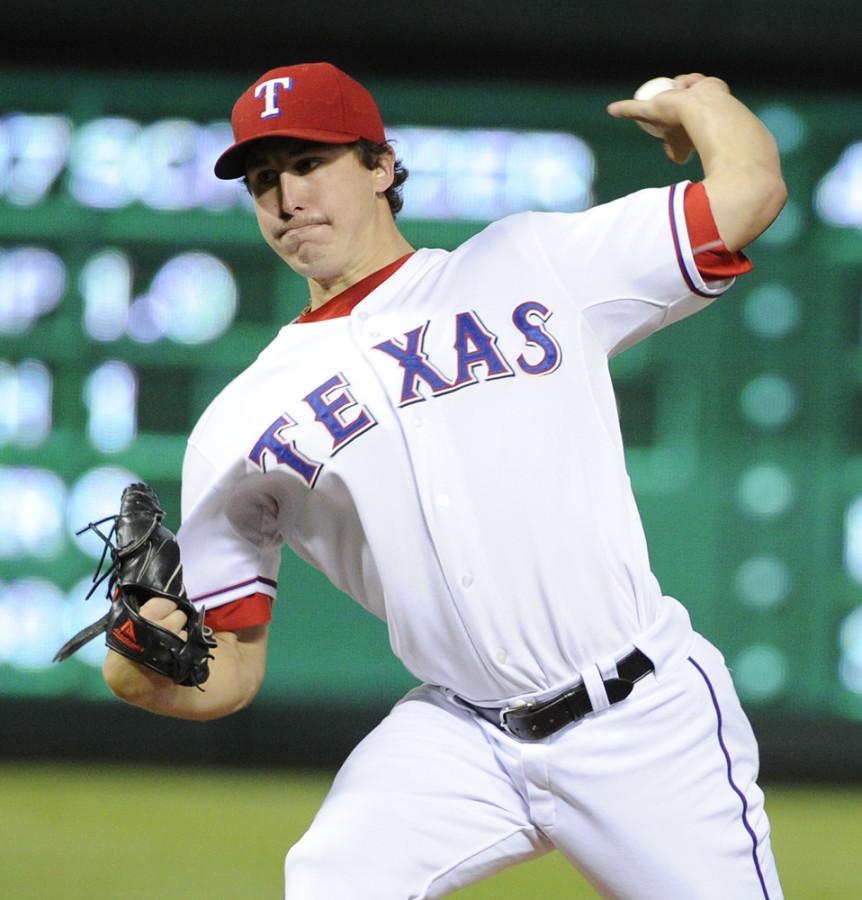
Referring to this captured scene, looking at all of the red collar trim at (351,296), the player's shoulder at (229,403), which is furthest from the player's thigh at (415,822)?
the red collar trim at (351,296)

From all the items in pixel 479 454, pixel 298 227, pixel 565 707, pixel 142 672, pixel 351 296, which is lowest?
pixel 565 707

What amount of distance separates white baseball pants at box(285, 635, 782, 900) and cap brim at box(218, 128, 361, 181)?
0.97 m

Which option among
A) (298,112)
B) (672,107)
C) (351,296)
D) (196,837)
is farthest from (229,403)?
(196,837)

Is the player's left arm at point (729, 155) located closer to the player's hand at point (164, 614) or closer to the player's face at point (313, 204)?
the player's face at point (313, 204)

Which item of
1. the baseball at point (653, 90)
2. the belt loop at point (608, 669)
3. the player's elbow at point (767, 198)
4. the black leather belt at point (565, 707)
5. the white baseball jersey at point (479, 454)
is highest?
the baseball at point (653, 90)

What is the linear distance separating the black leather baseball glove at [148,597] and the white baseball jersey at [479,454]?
21cm

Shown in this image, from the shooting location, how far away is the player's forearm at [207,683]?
7.08ft

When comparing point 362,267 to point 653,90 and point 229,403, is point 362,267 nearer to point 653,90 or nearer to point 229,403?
point 229,403

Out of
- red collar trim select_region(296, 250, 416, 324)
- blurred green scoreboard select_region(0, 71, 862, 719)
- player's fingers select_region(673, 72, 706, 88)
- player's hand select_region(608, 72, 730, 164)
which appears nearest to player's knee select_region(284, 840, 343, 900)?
red collar trim select_region(296, 250, 416, 324)

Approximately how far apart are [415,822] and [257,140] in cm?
110

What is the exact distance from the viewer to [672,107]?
221cm

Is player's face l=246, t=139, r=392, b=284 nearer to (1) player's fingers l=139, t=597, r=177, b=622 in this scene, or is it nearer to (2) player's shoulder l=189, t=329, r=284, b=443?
(2) player's shoulder l=189, t=329, r=284, b=443

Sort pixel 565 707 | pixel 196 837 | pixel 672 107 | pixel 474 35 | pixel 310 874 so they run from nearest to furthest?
1. pixel 310 874
2. pixel 565 707
3. pixel 672 107
4. pixel 196 837
5. pixel 474 35

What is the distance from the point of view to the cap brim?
2262mm
